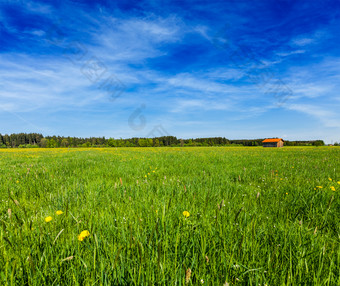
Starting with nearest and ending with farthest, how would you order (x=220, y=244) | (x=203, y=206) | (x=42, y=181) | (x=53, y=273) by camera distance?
(x=53, y=273)
(x=220, y=244)
(x=203, y=206)
(x=42, y=181)

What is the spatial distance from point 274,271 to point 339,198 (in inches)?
126

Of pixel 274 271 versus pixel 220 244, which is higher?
pixel 220 244

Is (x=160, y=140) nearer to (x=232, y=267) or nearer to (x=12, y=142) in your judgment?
(x=12, y=142)

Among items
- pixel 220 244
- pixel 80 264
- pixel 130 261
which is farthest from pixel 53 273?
pixel 220 244

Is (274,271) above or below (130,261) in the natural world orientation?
below

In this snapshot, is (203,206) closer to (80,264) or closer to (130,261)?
(130,261)

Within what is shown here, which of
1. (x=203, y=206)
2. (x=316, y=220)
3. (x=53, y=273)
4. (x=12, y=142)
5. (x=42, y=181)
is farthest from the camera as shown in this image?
(x=12, y=142)

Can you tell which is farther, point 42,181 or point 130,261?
point 42,181

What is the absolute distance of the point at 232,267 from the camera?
1.55 m

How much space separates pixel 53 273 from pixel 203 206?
2.12 metres

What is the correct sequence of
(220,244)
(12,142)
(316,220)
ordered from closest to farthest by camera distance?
(220,244), (316,220), (12,142)

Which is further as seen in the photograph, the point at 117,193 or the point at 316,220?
the point at 117,193

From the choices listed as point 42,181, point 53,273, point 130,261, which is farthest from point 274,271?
point 42,181

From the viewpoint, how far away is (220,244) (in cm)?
172
